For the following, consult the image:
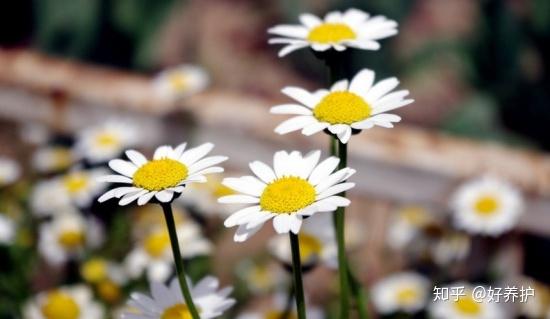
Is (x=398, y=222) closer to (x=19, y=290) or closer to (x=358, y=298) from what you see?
(x=19, y=290)

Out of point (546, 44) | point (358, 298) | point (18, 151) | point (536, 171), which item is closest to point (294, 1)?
point (546, 44)

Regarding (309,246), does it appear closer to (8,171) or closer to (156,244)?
(156,244)

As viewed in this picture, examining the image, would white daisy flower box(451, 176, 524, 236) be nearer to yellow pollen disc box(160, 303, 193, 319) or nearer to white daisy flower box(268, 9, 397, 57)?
white daisy flower box(268, 9, 397, 57)

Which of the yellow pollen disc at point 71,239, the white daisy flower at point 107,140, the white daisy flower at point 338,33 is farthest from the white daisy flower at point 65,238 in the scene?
the white daisy flower at point 338,33

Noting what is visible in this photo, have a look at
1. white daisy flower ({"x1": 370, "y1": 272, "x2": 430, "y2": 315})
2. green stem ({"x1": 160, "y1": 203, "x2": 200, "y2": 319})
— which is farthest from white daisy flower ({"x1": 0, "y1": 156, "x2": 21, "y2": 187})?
green stem ({"x1": 160, "y1": 203, "x2": 200, "y2": 319})

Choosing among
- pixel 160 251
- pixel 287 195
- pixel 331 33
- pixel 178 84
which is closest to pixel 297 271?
pixel 287 195

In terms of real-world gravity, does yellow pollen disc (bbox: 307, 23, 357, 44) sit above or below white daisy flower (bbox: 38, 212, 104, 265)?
below
